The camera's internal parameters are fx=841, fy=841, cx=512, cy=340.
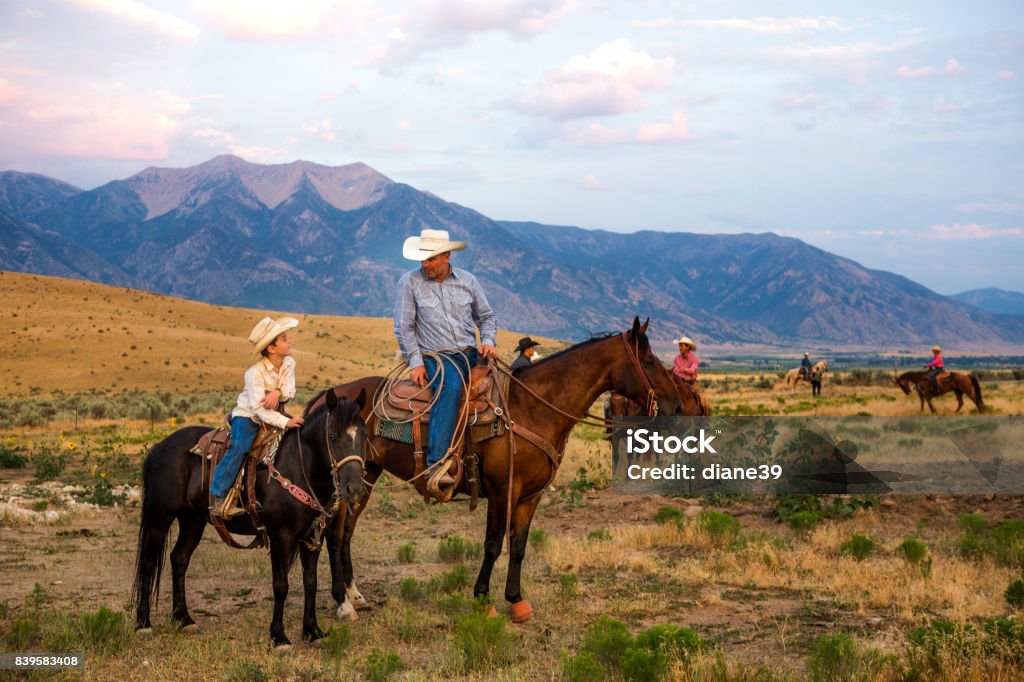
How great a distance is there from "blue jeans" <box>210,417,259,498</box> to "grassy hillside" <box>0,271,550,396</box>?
48.3m

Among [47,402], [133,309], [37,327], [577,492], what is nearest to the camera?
[577,492]

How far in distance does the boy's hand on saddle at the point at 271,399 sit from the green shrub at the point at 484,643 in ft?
8.46

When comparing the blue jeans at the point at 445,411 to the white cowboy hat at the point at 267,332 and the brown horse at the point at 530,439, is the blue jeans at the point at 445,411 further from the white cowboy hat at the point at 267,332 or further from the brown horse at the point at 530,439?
the white cowboy hat at the point at 267,332

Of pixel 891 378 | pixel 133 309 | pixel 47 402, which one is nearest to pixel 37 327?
pixel 133 309

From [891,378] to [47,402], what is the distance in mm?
46227

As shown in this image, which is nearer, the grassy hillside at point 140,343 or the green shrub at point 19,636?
the green shrub at point 19,636

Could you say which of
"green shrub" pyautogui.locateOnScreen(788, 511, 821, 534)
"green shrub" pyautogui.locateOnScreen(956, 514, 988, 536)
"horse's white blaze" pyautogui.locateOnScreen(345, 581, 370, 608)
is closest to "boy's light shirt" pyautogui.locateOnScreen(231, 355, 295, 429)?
"horse's white blaze" pyautogui.locateOnScreen(345, 581, 370, 608)

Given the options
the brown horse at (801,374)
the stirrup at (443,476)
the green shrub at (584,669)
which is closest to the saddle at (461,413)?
the stirrup at (443,476)

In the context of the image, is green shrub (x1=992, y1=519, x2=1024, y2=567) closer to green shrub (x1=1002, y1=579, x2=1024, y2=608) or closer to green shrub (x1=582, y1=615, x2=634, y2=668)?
green shrub (x1=1002, y1=579, x2=1024, y2=608)

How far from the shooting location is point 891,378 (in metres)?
49.6

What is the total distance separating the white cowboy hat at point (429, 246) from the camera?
8789mm

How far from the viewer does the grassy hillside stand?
194ft

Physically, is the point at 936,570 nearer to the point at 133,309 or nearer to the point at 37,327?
the point at 37,327

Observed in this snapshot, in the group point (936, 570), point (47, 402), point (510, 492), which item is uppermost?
point (510, 492)
